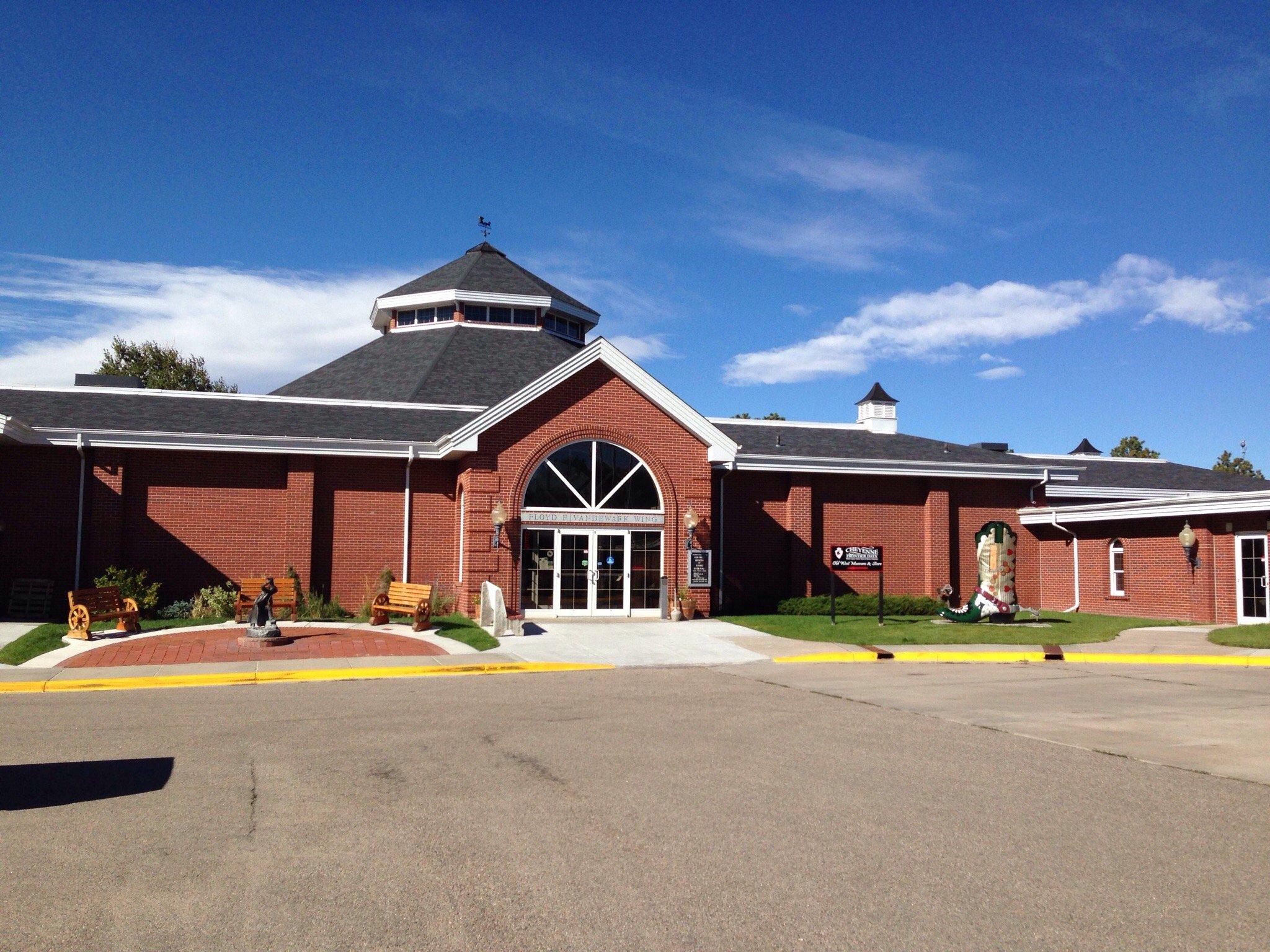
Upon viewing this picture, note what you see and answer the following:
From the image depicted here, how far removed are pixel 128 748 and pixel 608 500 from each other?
15110 millimetres

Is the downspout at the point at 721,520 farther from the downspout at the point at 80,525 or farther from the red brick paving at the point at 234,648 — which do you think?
the downspout at the point at 80,525

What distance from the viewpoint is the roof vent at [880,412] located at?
33.4 metres

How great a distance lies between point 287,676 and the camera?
15.2 metres

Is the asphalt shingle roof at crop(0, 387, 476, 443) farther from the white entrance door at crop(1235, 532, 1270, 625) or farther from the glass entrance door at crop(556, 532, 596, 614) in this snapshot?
the white entrance door at crop(1235, 532, 1270, 625)

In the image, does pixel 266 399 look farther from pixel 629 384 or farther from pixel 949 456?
pixel 949 456

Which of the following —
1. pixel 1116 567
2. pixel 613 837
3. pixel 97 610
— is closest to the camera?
pixel 613 837

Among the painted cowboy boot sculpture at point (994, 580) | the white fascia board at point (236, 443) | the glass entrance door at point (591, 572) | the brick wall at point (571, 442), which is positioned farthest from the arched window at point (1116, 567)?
the white fascia board at point (236, 443)

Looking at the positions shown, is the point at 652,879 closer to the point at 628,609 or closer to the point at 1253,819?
the point at 1253,819

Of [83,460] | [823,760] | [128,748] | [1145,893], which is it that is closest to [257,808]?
[128,748]

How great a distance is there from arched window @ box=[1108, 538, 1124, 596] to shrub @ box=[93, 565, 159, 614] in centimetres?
2311

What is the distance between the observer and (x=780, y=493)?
27.7m

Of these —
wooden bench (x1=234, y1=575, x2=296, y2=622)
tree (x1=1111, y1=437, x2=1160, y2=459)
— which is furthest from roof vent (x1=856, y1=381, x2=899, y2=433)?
tree (x1=1111, y1=437, x2=1160, y2=459)

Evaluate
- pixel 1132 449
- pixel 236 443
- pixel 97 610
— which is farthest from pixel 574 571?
pixel 1132 449

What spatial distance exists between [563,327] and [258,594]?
21.0m
